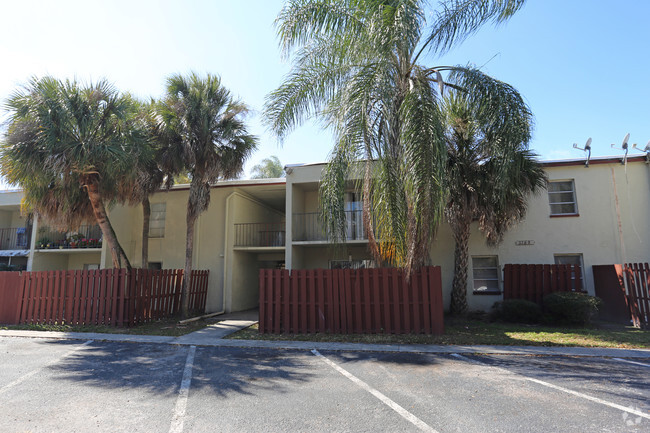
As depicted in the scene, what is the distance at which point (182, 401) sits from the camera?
16.3 feet

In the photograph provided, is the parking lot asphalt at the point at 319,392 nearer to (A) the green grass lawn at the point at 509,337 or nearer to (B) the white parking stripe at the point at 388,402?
(B) the white parking stripe at the point at 388,402

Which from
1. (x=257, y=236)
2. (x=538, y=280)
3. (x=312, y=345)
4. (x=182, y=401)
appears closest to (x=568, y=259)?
(x=538, y=280)

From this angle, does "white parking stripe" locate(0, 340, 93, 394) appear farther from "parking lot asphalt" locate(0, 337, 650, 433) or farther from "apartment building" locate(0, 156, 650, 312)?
"apartment building" locate(0, 156, 650, 312)

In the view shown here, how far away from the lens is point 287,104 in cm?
980

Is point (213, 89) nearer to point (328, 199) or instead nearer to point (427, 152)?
point (328, 199)

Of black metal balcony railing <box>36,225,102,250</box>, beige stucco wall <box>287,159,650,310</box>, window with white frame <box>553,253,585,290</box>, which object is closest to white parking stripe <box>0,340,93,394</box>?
beige stucco wall <box>287,159,650,310</box>

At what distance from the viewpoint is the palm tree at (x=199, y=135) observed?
1288cm

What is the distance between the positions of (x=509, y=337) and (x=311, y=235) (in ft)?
26.9

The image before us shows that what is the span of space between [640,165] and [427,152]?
1106 centimetres

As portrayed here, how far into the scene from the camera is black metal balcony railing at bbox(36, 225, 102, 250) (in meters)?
17.0

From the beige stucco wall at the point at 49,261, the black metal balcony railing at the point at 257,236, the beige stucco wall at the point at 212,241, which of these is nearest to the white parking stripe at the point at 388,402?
the beige stucco wall at the point at 212,241

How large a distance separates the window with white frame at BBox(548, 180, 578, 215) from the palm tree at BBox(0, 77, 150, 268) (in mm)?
14661

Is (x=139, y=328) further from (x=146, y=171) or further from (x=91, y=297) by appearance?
(x=146, y=171)

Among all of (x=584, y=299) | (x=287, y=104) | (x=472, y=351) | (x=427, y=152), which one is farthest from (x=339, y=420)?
(x=584, y=299)
